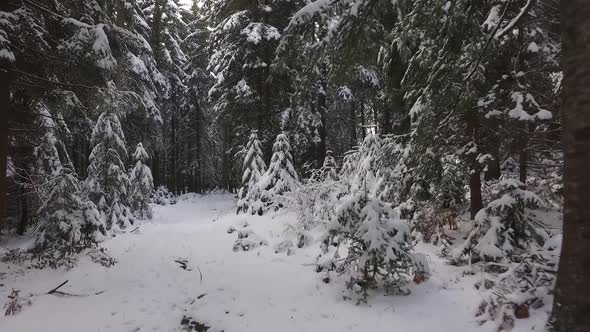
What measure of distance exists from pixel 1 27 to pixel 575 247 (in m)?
8.29

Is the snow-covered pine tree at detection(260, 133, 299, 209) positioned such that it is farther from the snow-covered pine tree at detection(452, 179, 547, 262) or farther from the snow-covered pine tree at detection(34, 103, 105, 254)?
the snow-covered pine tree at detection(452, 179, 547, 262)

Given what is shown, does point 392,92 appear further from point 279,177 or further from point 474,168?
point 279,177

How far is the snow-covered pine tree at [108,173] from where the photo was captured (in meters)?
13.9

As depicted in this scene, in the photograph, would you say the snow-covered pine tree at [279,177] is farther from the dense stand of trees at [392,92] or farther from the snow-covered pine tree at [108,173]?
the snow-covered pine tree at [108,173]

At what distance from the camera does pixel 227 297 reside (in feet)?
24.7

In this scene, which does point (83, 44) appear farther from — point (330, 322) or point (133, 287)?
point (330, 322)

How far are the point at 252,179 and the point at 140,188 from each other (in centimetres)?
626

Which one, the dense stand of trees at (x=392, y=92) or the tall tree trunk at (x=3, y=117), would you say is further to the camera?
the tall tree trunk at (x=3, y=117)

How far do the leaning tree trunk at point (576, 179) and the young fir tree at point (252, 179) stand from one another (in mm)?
11130

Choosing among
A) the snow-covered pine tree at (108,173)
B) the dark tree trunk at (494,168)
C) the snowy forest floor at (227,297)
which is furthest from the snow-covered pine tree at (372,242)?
the snow-covered pine tree at (108,173)

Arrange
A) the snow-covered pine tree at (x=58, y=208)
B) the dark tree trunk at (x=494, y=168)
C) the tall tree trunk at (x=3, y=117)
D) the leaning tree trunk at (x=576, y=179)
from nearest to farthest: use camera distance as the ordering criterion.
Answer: the leaning tree trunk at (x=576, y=179) → the tall tree trunk at (x=3, y=117) → the dark tree trunk at (x=494, y=168) → the snow-covered pine tree at (x=58, y=208)

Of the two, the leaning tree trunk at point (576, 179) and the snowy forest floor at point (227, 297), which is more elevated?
the leaning tree trunk at point (576, 179)

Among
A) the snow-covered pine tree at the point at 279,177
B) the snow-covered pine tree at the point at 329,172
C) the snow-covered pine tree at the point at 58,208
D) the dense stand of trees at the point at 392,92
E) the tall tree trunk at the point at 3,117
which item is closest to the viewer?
the dense stand of trees at the point at 392,92

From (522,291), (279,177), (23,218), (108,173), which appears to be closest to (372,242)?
(522,291)
